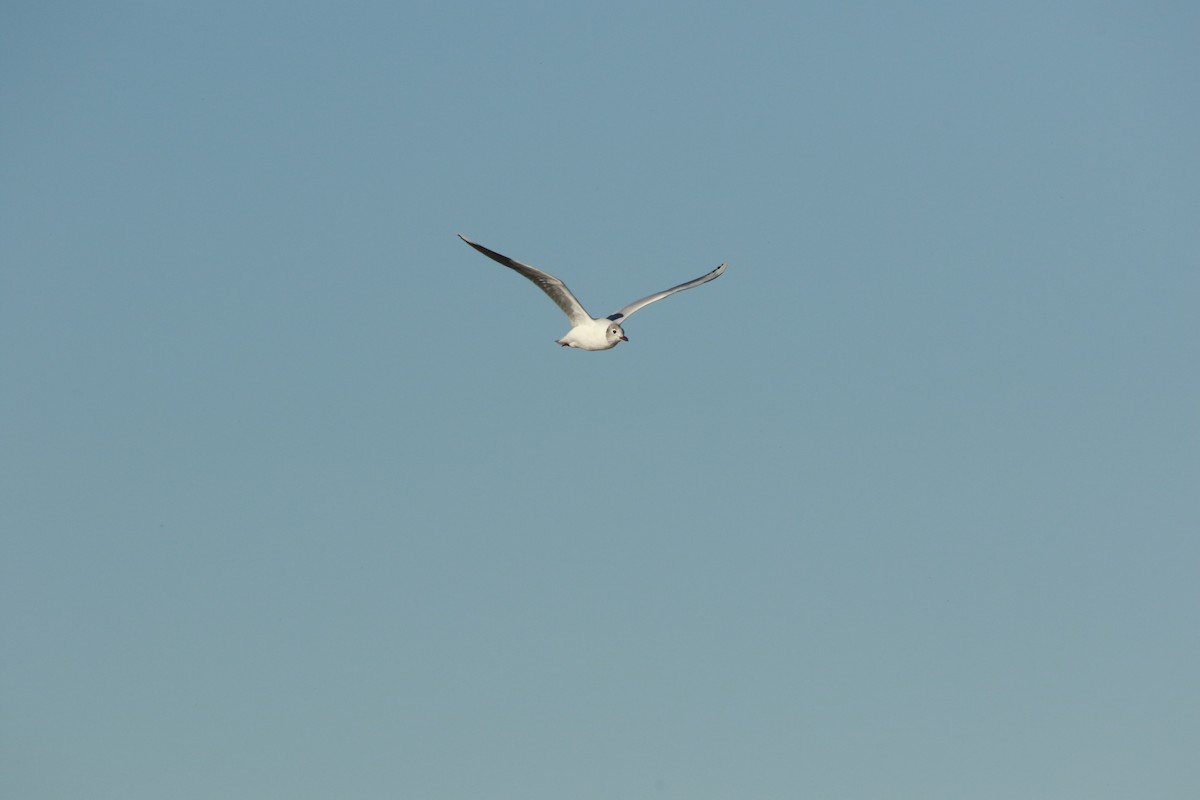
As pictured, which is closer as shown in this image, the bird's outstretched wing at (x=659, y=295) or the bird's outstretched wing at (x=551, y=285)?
the bird's outstretched wing at (x=551, y=285)

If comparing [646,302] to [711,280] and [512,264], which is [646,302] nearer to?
[711,280]

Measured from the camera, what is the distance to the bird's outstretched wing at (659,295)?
49.2 m

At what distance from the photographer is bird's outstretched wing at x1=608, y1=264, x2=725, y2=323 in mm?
49250

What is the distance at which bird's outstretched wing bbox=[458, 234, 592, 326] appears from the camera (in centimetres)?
4419

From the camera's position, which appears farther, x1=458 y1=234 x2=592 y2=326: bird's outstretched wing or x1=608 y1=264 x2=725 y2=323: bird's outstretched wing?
x1=608 y1=264 x2=725 y2=323: bird's outstretched wing

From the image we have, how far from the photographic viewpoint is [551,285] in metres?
46.2

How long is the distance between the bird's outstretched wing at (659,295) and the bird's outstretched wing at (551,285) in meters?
1.36

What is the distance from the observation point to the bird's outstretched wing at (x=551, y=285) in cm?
4419

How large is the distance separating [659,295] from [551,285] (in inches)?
182

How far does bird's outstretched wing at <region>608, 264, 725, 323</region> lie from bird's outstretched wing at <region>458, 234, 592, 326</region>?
1.36 m

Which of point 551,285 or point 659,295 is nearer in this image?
point 551,285

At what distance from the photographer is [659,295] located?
164 feet

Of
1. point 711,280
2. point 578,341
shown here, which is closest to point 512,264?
point 578,341

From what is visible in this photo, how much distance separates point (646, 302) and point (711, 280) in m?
2.19
